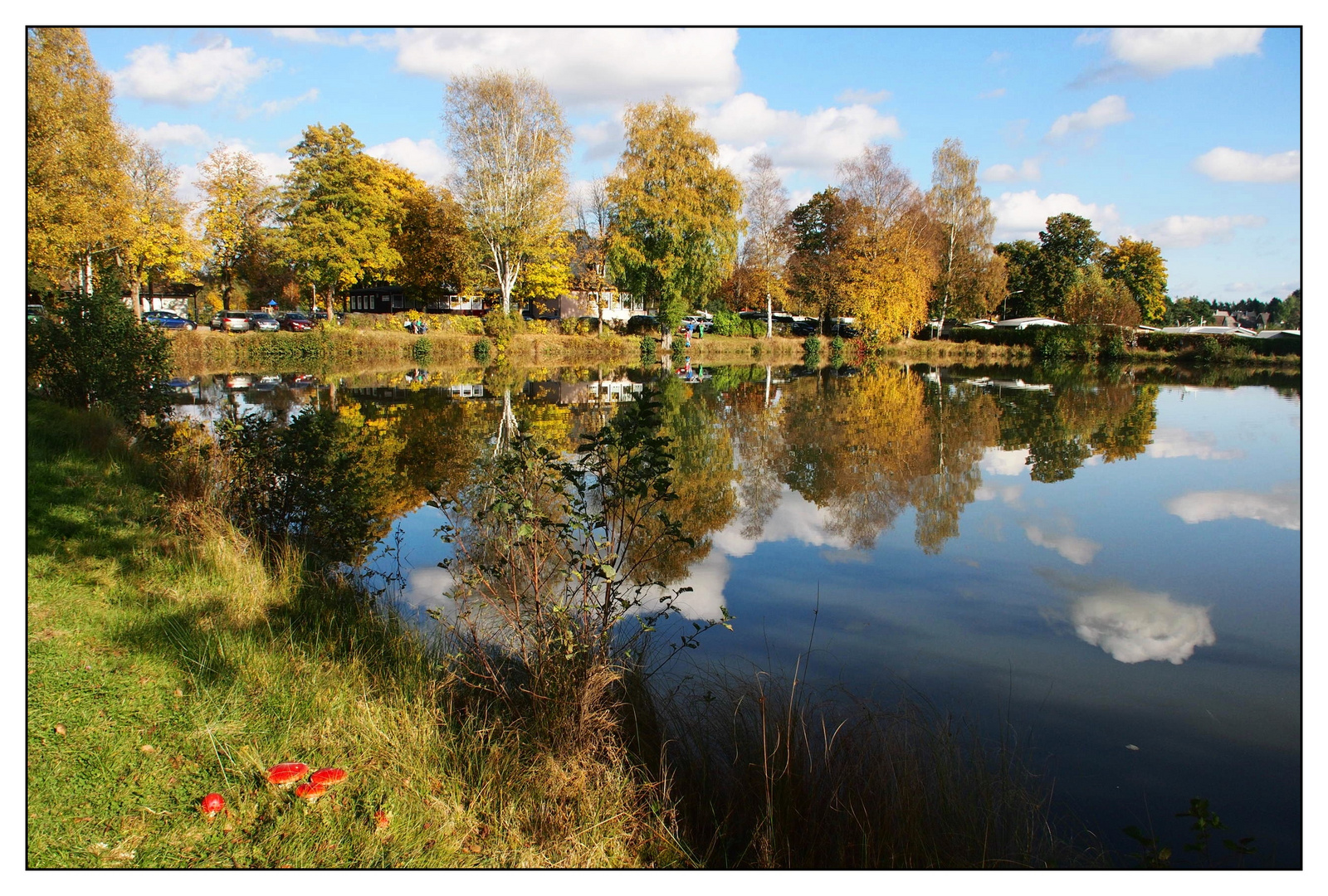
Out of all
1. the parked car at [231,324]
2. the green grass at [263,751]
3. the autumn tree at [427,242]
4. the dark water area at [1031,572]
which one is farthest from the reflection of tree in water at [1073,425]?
the autumn tree at [427,242]

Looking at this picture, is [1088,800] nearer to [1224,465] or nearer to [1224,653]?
[1224,653]

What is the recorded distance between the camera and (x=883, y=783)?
13.2 ft

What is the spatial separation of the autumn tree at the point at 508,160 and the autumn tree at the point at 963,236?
26053 millimetres

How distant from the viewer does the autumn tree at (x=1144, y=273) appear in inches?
2677

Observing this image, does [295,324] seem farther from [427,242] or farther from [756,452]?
[756,452]

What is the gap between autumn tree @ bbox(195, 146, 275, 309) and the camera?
44.1 meters

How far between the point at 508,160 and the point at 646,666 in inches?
1623

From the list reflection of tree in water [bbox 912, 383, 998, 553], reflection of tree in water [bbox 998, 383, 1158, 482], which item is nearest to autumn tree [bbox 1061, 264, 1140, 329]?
reflection of tree in water [bbox 998, 383, 1158, 482]

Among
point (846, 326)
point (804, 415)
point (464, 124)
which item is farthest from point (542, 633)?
point (846, 326)

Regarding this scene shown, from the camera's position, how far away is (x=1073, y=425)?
1977 centimetres

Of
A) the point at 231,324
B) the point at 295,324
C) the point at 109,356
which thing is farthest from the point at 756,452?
the point at 295,324

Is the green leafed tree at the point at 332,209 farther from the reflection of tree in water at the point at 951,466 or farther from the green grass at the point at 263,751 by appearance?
the green grass at the point at 263,751

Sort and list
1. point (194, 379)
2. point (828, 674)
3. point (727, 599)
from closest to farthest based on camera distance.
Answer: point (828, 674)
point (727, 599)
point (194, 379)

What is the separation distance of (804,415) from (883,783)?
18.0 metres
